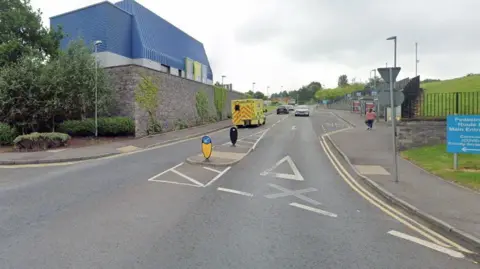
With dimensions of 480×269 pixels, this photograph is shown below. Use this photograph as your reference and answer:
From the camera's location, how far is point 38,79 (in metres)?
19.0

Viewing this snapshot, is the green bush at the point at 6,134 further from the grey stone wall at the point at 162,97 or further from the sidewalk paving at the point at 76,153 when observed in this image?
the grey stone wall at the point at 162,97

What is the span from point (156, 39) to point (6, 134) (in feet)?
61.4

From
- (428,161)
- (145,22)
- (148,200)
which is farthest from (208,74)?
(148,200)

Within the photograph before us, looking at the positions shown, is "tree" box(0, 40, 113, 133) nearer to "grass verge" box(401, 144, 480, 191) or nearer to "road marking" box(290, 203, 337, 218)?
"road marking" box(290, 203, 337, 218)

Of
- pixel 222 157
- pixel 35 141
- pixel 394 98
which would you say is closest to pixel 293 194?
pixel 394 98

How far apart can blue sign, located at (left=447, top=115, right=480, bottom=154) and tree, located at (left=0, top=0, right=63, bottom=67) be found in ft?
74.8

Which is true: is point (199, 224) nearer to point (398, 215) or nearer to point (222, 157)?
point (398, 215)

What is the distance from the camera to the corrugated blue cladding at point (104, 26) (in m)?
28.5

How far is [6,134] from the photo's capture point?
59.0ft

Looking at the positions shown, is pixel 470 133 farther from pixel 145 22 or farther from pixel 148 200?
pixel 145 22

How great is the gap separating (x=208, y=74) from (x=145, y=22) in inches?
620

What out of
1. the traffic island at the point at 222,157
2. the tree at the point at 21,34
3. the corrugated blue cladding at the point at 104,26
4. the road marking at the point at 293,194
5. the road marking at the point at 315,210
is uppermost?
the corrugated blue cladding at the point at 104,26

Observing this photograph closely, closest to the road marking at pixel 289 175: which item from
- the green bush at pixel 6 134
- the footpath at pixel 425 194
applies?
the footpath at pixel 425 194

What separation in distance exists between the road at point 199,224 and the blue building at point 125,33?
63.0 ft
